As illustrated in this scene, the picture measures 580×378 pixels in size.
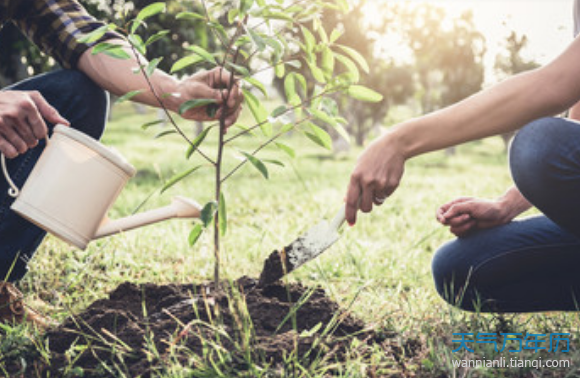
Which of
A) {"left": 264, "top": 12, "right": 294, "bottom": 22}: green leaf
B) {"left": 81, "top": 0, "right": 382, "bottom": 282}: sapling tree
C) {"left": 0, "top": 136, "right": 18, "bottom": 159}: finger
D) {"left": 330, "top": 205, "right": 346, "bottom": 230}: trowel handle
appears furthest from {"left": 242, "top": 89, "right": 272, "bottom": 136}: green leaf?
{"left": 0, "top": 136, "right": 18, "bottom": 159}: finger

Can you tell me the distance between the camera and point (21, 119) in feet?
5.48

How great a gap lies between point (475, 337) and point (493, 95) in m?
0.76

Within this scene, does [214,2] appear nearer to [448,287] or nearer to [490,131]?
[490,131]

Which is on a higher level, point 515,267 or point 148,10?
point 148,10

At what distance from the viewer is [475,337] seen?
1729mm

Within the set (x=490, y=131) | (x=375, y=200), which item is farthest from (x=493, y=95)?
(x=375, y=200)

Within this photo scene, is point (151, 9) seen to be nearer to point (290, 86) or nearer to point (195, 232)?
point (290, 86)

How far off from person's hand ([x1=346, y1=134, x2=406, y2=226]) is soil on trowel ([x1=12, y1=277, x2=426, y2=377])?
1.18ft

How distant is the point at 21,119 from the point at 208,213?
675 mm

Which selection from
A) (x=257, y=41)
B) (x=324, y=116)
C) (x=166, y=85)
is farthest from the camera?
(x=166, y=85)

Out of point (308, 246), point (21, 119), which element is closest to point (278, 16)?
point (308, 246)

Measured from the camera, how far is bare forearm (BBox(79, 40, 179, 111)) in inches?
77.7

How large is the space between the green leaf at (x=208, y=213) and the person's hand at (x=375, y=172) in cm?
39

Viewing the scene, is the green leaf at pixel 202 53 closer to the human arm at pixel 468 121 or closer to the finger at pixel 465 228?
the human arm at pixel 468 121
